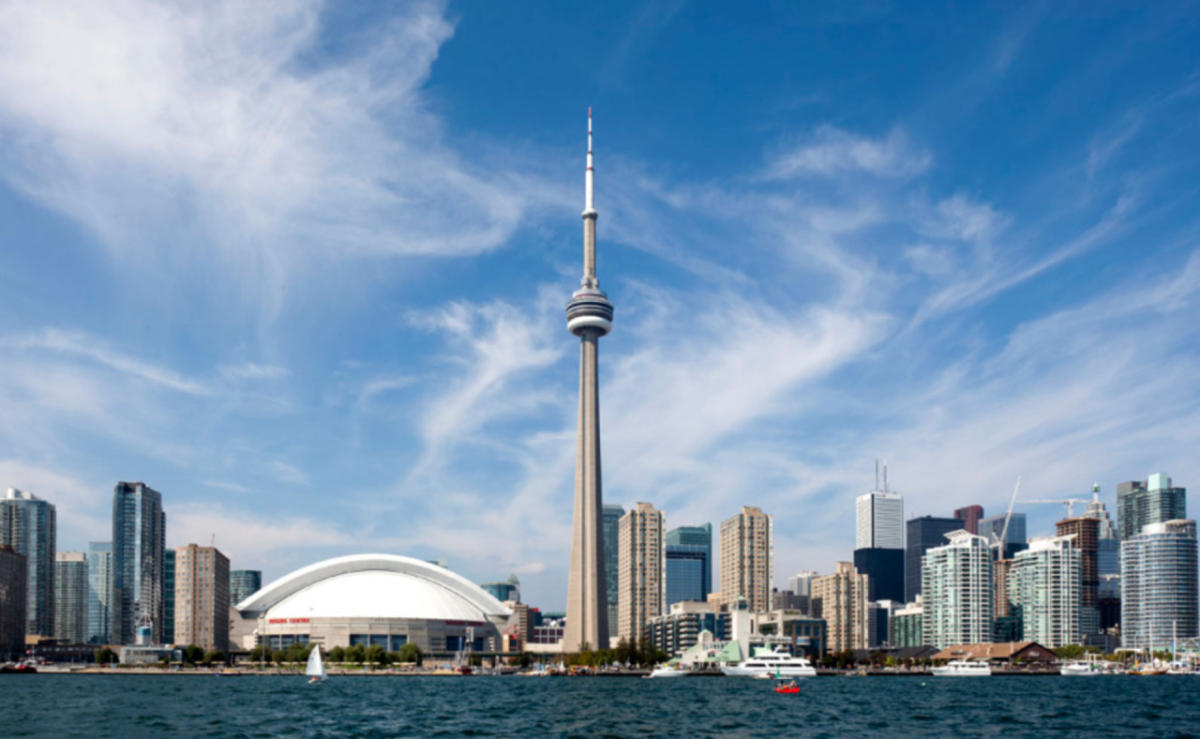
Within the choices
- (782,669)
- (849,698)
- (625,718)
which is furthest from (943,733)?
(782,669)

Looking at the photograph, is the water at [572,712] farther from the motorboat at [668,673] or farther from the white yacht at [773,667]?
the motorboat at [668,673]

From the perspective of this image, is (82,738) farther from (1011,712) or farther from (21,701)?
(1011,712)

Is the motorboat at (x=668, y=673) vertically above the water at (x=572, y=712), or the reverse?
the water at (x=572, y=712)

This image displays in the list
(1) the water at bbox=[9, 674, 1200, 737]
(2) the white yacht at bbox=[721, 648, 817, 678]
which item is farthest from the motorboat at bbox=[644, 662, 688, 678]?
(1) the water at bbox=[9, 674, 1200, 737]

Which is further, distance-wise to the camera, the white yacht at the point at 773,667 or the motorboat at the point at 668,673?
the motorboat at the point at 668,673

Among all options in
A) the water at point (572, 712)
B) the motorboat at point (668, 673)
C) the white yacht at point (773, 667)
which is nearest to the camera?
the water at point (572, 712)

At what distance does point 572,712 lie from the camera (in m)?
91.1

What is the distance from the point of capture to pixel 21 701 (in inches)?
4122

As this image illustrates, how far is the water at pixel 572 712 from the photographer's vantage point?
7450cm

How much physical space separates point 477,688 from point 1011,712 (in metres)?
66.3

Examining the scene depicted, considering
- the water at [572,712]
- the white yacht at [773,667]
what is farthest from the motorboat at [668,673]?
the water at [572,712]

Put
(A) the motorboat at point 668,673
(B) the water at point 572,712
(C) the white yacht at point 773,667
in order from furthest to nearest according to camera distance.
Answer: (A) the motorboat at point 668,673 < (C) the white yacht at point 773,667 < (B) the water at point 572,712

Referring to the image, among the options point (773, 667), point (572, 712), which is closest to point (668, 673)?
point (773, 667)

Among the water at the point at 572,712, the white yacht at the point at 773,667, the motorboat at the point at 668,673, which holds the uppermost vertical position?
the water at the point at 572,712
